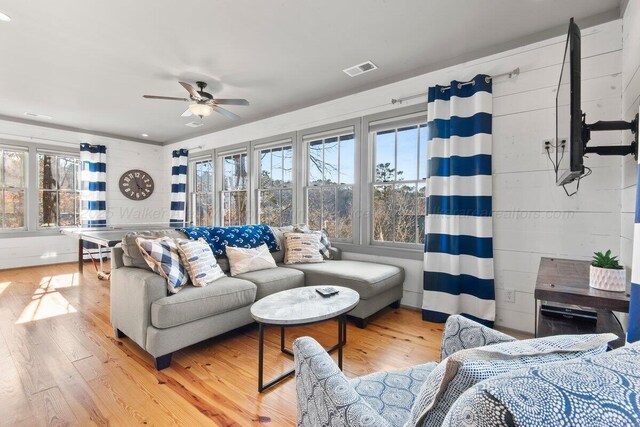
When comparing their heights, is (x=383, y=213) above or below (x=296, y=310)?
above

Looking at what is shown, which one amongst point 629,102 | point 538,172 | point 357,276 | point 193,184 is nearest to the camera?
point 629,102

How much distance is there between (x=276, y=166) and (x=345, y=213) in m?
1.53

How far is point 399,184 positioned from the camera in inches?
138

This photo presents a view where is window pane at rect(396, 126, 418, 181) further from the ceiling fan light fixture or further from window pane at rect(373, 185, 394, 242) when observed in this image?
the ceiling fan light fixture

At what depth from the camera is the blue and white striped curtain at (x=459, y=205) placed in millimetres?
2740

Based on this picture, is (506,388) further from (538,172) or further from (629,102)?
(538,172)

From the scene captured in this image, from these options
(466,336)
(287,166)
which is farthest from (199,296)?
(287,166)

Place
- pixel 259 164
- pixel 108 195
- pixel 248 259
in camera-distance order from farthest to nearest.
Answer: pixel 108 195
pixel 259 164
pixel 248 259

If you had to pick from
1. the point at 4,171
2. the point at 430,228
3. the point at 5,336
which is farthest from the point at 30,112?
the point at 430,228

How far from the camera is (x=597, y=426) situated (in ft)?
1.09

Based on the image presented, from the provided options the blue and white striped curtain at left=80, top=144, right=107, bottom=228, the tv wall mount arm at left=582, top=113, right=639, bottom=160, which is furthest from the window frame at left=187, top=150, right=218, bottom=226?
the tv wall mount arm at left=582, top=113, right=639, bottom=160

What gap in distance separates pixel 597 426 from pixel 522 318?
285 centimetres

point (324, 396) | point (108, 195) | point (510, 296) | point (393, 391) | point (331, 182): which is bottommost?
point (510, 296)

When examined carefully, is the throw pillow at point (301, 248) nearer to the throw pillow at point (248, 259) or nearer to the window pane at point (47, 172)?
the throw pillow at point (248, 259)
